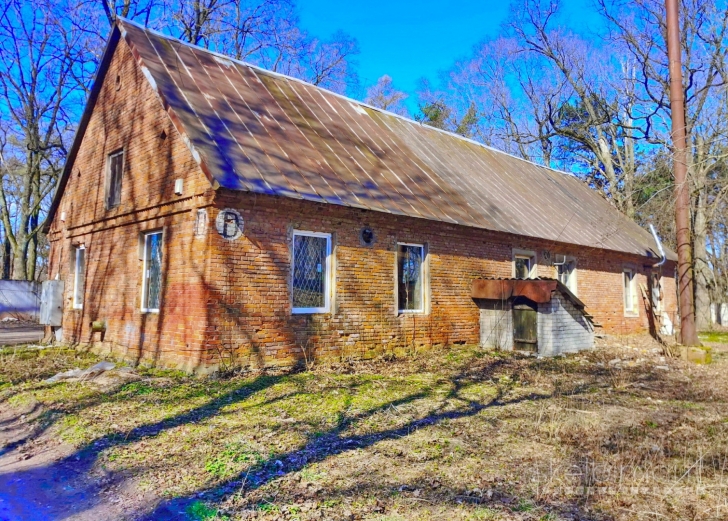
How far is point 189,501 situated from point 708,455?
447 cm

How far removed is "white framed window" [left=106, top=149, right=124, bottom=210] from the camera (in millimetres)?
11555

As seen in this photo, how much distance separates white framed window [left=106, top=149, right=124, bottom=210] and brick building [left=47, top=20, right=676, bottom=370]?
3 cm

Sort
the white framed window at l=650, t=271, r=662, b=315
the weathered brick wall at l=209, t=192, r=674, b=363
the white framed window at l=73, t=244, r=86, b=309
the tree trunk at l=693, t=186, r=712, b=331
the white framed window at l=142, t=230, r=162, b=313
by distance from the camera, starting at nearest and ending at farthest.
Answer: the weathered brick wall at l=209, t=192, r=674, b=363, the white framed window at l=142, t=230, r=162, b=313, the white framed window at l=73, t=244, r=86, b=309, the white framed window at l=650, t=271, r=662, b=315, the tree trunk at l=693, t=186, r=712, b=331

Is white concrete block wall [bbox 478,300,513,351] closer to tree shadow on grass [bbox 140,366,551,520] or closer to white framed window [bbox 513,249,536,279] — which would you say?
white framed window [bbox 513,249,536,279]

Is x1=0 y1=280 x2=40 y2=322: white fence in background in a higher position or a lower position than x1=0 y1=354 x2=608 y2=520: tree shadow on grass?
higher

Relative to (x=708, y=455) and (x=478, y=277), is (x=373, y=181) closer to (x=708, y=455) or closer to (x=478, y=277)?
(x=478, y=277)

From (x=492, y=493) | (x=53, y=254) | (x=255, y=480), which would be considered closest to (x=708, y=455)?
(x=492, y=493)

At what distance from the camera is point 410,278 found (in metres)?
11.4

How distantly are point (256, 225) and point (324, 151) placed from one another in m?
2.85

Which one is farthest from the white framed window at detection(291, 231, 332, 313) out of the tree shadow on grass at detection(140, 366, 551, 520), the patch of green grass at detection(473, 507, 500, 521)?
the patch of green grass at detection(473, 507, 500, 521)

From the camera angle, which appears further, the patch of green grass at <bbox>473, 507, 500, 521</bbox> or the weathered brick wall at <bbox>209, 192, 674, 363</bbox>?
the weathered brick wall at <bbox>209, 192, 674, 363</bbox>

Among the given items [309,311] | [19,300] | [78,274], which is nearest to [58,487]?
[309,311]

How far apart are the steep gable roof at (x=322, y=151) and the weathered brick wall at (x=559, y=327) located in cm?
214

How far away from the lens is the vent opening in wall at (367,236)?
10422 millimetres
